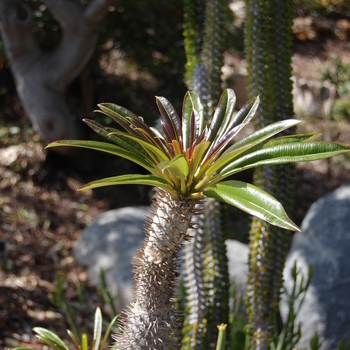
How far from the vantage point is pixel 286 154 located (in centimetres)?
109

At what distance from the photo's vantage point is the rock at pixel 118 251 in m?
3.64

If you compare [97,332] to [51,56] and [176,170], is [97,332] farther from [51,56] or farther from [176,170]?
[51,56]

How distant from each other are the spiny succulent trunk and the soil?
1906mm

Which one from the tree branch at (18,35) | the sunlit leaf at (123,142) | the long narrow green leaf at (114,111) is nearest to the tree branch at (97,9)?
the tree branch at (18,35)

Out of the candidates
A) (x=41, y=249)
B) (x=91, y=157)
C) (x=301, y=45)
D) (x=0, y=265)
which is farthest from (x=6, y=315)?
(x=301, y=45)

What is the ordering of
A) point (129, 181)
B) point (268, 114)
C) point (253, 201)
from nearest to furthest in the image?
1. point (253, 201)
2. point (129, 181)
3. point (268, 114)

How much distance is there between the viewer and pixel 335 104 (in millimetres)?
8055

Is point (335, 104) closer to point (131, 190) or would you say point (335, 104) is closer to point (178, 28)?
point (178, 28)

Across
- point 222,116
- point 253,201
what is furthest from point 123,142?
point 253,201

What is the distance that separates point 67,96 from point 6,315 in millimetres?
3137

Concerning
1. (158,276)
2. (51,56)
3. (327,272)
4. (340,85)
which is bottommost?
(158,276)

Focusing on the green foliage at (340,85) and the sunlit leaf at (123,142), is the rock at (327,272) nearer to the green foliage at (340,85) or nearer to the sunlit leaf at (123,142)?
the sunlit leaf at (123,142)

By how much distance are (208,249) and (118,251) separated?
1.87m

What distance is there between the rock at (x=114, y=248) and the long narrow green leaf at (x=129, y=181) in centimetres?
259
